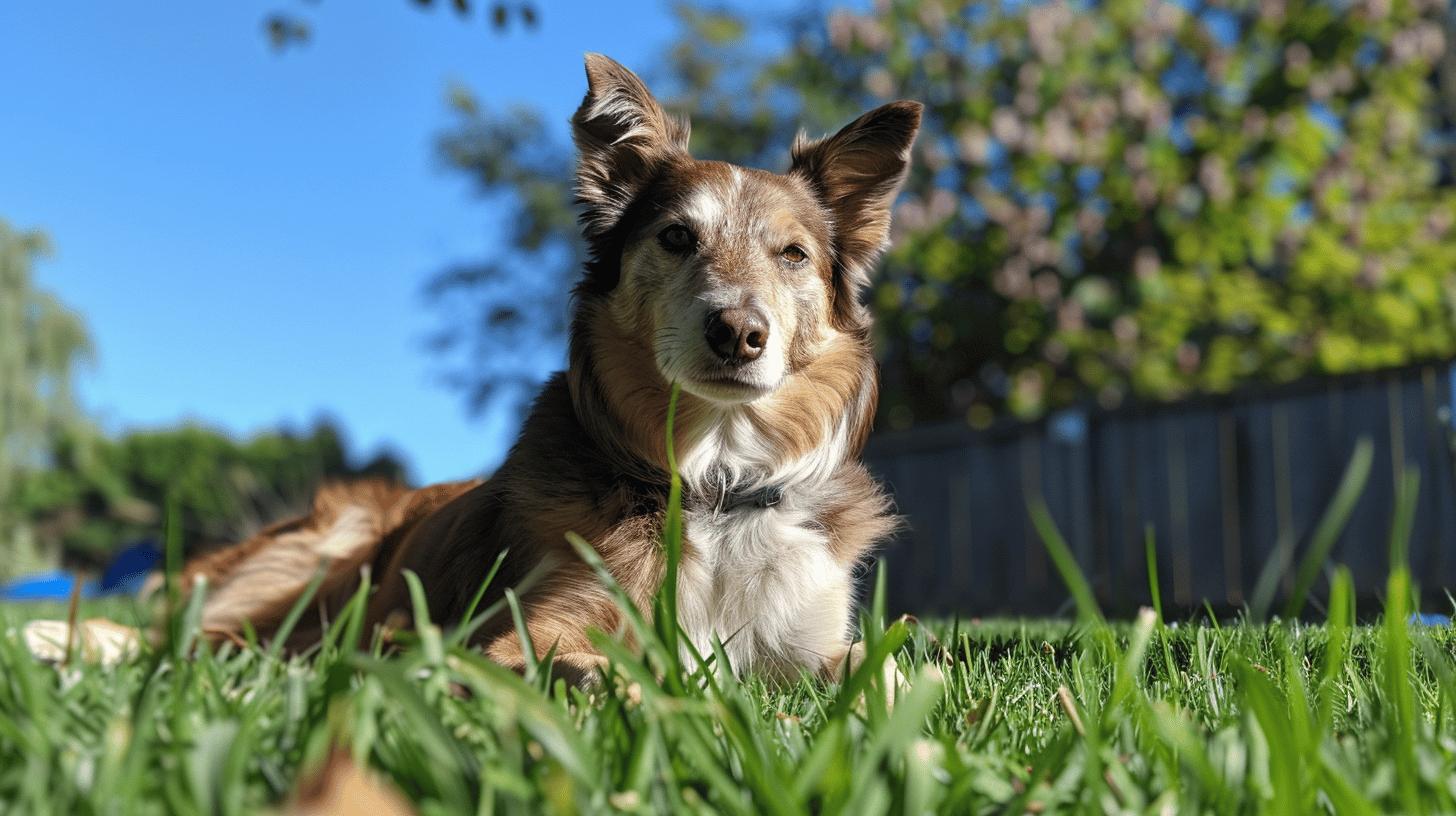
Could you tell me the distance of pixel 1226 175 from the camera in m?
11.6

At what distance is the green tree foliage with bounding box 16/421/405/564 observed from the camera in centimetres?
2774

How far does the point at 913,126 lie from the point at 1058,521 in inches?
270

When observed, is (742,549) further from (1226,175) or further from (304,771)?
(1226,175)

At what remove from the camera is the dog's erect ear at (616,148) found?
11.3 feet

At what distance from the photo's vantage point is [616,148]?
3.54 meters

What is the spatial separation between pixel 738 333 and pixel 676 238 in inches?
21.9

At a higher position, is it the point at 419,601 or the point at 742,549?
the point at 419,601

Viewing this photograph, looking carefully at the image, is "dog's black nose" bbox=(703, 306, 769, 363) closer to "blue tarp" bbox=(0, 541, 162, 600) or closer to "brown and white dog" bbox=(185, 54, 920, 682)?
"brown and white dog" bbox=(185, 54, 920, 682)

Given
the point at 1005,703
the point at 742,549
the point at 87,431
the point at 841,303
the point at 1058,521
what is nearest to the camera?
the point at 1005,703

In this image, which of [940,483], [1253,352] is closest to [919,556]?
[940,483]

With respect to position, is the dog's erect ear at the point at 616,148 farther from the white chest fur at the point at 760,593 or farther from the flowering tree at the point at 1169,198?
the flowering tree at the point at 1169,198

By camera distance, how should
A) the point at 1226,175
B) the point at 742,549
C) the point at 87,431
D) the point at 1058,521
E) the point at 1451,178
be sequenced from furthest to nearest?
the point at 87,431 → the point at 1451,178 → the point at 1226,175 → the point at 1058,521 → the point at 742,549

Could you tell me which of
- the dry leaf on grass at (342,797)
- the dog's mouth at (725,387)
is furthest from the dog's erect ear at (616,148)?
the dry leaf on grass at (342,797)

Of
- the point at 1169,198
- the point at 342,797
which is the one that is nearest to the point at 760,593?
the point at 342,797
